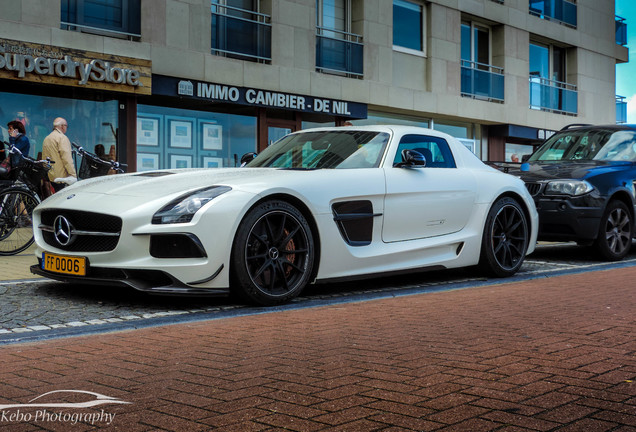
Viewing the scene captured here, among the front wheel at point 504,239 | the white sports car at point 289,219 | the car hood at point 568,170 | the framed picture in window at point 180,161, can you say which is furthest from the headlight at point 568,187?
the framed picture in window at point 180,161

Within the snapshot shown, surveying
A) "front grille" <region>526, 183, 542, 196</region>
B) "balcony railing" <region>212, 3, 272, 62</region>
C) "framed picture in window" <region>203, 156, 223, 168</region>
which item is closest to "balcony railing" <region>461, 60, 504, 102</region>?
"balcony railing" <region>212, 3, 272, 62</region>

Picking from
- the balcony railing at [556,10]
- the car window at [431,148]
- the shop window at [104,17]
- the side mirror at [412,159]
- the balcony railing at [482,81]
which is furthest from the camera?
the balcony railing at [556,10]

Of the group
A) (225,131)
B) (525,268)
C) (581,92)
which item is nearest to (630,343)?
(525,268)

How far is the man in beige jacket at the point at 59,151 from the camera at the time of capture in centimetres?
1342

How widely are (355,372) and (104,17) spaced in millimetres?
12815

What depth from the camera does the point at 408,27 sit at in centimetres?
2122

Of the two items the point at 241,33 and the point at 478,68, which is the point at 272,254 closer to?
the point at 241,33

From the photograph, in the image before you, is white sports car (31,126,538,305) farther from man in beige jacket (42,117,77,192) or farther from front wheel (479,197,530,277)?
man in beige jacket (42,117,77,192)

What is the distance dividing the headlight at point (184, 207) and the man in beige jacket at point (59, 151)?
317 inches

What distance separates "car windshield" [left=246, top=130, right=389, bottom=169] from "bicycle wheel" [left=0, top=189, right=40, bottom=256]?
3412 mm

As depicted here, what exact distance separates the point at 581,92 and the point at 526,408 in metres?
26.7

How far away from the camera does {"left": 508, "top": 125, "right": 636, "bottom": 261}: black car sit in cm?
954

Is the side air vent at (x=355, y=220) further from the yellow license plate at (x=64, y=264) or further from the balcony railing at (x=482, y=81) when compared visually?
the balcony railing at (x=482, y=81)

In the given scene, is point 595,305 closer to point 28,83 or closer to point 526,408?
point 526,408
